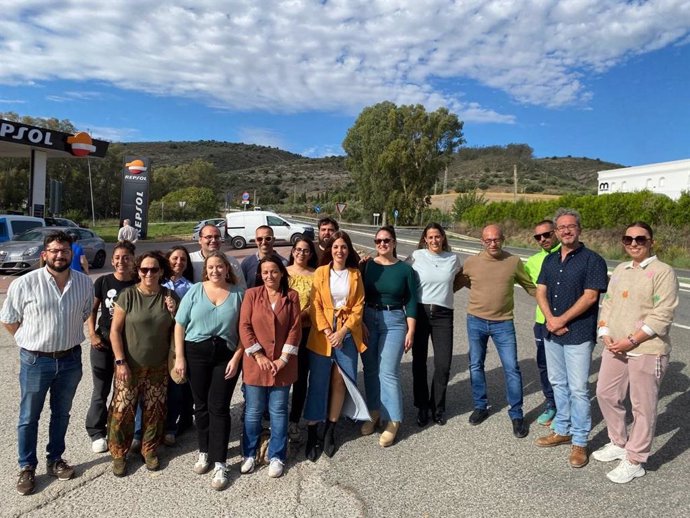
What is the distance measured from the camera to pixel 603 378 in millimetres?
3740

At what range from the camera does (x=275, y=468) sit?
138 inches

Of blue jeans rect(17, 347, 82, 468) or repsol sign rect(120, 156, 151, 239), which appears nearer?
blue jeans rect(17, 347, 82, 468)

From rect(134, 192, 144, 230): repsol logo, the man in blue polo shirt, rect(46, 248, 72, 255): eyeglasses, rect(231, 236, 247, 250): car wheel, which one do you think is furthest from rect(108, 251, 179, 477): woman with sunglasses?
rect(231, 236, 247, 250): car wheel

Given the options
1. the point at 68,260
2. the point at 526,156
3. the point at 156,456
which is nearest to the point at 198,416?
the point at 156,456

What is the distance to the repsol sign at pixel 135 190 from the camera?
23.2m

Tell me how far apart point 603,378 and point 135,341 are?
3482 mm

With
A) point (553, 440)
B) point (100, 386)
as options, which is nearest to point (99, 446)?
point (100, 386)

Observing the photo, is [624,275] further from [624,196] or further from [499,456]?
[624,196]

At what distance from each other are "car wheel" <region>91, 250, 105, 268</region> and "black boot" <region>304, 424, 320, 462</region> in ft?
45.7

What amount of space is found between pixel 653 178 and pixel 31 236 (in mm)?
51421

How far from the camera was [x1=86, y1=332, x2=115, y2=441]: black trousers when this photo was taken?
3830mm

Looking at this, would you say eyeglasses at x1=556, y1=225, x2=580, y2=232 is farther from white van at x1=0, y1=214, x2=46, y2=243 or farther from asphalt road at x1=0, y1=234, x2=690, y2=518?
white van at x1=0, y1=214, x2=46, y2=243

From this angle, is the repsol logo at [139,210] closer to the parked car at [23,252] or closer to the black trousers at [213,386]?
the parked car at [23,252]

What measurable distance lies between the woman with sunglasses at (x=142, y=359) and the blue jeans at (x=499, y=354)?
8.52 ft
